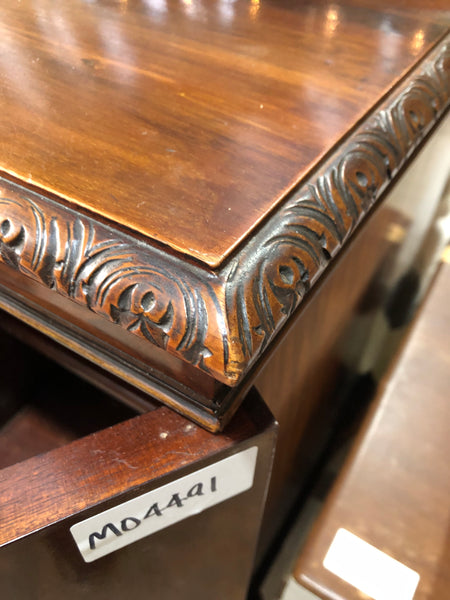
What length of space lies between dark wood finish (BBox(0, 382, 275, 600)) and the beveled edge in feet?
0.24

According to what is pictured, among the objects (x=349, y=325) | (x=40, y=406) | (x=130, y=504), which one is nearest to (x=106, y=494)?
(x=130, y=504)

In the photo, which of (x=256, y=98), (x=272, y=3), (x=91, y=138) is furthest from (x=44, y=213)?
(x=272, y=3)

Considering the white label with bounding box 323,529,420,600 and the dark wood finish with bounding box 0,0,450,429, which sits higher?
the dark wood finish with bounding box 0,0,450,429

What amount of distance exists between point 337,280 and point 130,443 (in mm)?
246

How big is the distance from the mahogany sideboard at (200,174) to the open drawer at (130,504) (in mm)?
25

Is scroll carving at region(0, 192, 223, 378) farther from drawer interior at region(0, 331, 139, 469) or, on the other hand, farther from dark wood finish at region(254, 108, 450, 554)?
drawer interior at region(0, 331, 139, 469)

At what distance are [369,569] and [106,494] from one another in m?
0.28

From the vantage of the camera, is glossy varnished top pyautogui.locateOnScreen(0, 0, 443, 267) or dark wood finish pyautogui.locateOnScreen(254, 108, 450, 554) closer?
glossy varnished top pyautogui.locateOnScreen(0, 0, 443, 267)

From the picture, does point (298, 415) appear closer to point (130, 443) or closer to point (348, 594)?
point (348, 594)

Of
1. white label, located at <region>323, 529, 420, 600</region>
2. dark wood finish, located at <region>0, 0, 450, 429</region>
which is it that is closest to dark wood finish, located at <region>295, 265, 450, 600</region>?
white label, located at <region>323, 529, 420, 600</region>

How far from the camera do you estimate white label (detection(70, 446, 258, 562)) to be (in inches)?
11.5

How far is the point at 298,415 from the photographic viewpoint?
0.57 meters

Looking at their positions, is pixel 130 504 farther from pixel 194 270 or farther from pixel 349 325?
pixel 349 325

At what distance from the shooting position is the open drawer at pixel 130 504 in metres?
0.27
